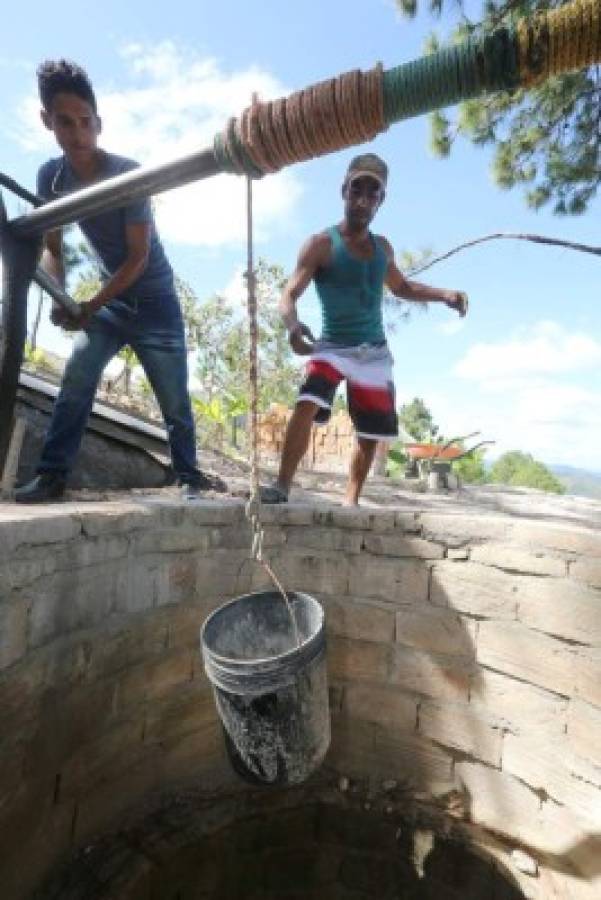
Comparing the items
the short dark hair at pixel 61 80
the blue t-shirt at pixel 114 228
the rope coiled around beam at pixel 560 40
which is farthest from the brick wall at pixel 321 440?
the rope coiled around beam at pixel 560 40

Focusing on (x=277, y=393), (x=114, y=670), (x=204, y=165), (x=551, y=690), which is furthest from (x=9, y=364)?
(x=277, y=393)

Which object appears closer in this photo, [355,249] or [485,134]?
[355,249]

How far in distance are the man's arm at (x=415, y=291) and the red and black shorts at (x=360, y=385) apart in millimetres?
346

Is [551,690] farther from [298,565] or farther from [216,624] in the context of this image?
[216,624]

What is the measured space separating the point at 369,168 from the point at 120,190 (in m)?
1.67

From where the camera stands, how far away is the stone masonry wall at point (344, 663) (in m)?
2.31

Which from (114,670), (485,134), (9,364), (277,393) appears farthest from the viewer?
(277,393)

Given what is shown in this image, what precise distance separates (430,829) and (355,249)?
120 inches

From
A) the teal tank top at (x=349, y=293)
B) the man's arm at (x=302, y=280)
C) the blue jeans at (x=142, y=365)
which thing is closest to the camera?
the blue jeans at (x=142, y=365)

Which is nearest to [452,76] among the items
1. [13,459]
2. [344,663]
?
[13,459]

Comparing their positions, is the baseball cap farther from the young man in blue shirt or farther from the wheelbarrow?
the wheelbarrow

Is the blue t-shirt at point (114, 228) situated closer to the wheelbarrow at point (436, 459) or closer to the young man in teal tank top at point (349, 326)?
the young man in teal tank top at point (349, 326)

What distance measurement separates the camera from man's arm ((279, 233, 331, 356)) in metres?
3.03

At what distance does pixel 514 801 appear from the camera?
2.95m
